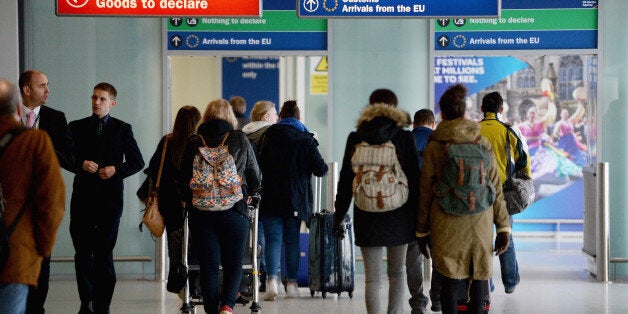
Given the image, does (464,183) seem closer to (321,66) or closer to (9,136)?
(9,136)

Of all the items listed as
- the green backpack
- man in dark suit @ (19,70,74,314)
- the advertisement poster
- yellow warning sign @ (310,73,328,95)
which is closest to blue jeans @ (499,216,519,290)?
the green backpack

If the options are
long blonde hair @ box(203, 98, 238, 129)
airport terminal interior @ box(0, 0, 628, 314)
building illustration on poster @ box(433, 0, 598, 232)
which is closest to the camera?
long blonde hair @ box(203, 98, 238, 129)

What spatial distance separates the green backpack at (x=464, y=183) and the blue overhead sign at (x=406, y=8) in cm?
221

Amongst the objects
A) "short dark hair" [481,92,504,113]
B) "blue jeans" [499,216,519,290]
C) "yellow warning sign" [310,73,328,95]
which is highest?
"yellow warning sign" [310,73,328,95]

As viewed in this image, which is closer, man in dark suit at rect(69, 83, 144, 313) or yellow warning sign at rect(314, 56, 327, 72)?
man in dark suit at rect(69, 83, 144, 313)

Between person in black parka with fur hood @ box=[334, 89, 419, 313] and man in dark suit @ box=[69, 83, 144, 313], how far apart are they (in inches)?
75.1

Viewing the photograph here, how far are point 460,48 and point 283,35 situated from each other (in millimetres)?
1846

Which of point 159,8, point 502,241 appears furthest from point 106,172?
point 502,241

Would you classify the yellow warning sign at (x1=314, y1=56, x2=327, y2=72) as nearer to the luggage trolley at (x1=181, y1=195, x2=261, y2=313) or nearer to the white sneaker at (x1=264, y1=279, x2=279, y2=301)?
the white sneaker at (x1=264, y1=279, x2=279, y2=301)

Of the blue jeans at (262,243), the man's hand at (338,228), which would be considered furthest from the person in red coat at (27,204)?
the blue jeans at (262,243)

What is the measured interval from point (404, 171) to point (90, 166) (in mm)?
2382

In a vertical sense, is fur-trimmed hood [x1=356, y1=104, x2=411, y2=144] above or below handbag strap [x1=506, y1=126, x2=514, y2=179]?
above

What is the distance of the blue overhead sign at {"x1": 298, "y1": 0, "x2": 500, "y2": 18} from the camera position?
8055mm

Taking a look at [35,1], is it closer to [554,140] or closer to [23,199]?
[23,199]
